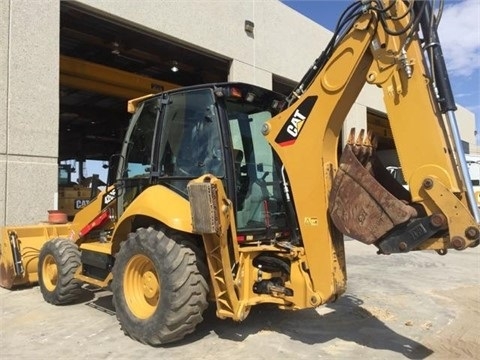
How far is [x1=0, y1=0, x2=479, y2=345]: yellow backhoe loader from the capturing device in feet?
13.2

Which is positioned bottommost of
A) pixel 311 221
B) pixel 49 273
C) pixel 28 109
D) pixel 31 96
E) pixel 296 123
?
pixel 49 273

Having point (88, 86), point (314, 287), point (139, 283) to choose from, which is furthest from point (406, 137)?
point (88, 86)

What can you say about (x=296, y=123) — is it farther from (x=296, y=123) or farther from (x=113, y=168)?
(x=113, y=168)

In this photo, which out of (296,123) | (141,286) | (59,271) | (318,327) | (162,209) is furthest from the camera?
(59,271)

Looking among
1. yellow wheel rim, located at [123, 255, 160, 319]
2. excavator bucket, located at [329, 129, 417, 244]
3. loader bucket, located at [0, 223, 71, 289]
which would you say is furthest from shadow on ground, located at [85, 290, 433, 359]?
loader bucket, located at [0, 223, 71, 289]

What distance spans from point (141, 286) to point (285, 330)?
154cm

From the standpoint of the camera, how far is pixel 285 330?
5.26 meters

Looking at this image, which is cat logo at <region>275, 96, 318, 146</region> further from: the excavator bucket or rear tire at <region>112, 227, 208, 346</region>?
rear tire at <region>112, 227, 208, 346</region>

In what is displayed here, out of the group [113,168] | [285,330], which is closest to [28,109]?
[113,168]

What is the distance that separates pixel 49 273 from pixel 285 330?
10.7 ft

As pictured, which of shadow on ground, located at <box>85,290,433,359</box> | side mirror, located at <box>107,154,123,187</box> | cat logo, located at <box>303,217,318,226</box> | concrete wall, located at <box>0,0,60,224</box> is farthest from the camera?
concrete wall, located at <box>0,0,60,224</box>

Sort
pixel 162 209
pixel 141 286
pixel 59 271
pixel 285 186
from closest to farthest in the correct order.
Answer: pixel 162 209 < pixel 141 286 < pixel 285 186 < pixel 59 271

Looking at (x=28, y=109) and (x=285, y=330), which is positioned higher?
(x=28, y=109)

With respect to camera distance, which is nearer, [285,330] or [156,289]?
[156,289]
